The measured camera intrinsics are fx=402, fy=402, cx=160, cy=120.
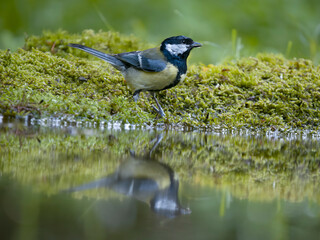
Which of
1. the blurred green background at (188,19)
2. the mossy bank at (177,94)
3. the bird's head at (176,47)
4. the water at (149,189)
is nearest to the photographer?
the water at (149,189)

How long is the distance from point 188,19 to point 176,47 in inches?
113

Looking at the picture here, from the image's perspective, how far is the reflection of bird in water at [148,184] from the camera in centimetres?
164

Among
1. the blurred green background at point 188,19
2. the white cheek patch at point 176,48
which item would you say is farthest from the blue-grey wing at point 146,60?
the blurred green background at point 188,19

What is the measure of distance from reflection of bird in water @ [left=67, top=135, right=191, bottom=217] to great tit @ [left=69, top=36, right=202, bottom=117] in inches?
76.8

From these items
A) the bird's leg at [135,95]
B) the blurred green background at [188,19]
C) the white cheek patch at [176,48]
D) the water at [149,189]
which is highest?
the blurred green background at [188,19]

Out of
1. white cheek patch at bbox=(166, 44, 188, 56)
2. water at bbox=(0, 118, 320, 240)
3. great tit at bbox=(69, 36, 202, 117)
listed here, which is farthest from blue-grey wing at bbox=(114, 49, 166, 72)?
water at bbox=(0, 118, 320, 240)

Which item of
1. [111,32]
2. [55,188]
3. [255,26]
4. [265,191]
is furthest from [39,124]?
[255,26]

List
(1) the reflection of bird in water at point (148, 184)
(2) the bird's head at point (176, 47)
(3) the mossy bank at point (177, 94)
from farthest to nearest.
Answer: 1. (2) the bird's head at point (176, 47)
2. (3) the mossy bank at point (177, 94)
3. (1) the reflection of bird in water at point (148, 184)

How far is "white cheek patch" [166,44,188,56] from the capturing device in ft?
14.2

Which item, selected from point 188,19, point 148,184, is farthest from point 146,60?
point 188,19

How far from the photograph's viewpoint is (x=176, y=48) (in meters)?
4.35

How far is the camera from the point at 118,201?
5.30 ft

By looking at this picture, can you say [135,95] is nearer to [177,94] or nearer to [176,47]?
[177,94]

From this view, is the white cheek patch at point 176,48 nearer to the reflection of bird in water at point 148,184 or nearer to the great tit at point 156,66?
the great tit at point 156,66
